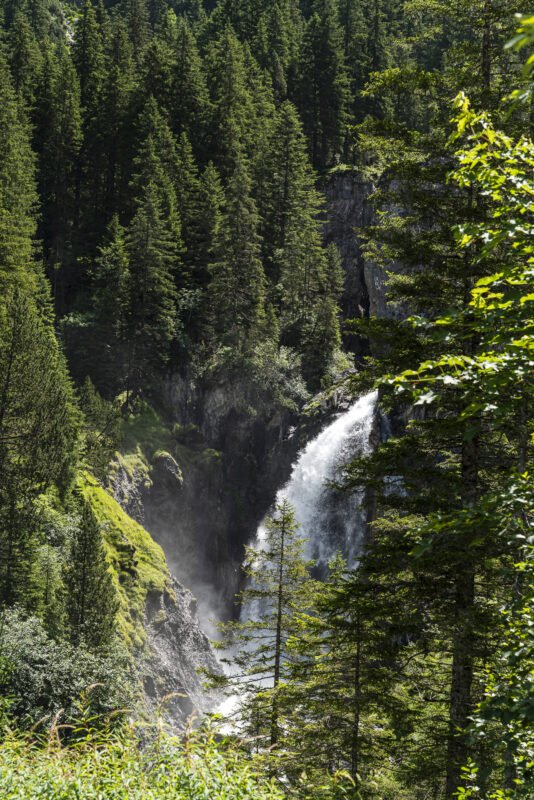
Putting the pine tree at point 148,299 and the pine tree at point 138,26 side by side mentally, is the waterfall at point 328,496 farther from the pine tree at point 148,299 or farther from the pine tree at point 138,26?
the pine tree at point 138,26

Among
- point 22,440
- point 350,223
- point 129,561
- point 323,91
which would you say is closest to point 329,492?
point 129,561

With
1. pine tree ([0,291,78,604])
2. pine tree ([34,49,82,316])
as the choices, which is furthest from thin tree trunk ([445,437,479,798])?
pine tree ([34,49,82,316])

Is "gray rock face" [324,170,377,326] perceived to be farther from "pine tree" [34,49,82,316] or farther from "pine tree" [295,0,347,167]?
"pine tree" [34,49,82,316]

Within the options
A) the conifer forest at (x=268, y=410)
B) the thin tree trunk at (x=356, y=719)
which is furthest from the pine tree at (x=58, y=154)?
the thin tree trunk at (x=356, y=719)

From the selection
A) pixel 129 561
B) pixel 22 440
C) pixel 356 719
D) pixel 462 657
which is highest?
pixel 22 440

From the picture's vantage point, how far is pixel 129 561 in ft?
77.9

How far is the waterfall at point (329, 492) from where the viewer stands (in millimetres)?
30000

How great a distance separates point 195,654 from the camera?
84.3 feet

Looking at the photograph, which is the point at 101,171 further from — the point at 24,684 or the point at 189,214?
the point at 24,684

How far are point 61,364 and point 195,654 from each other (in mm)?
13852

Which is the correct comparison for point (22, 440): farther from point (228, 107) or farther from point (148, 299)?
point (228, 107)

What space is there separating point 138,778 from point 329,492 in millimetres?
27882

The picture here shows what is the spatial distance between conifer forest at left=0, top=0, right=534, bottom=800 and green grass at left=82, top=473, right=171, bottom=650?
0.20 meters

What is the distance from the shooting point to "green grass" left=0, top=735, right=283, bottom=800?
424cm
